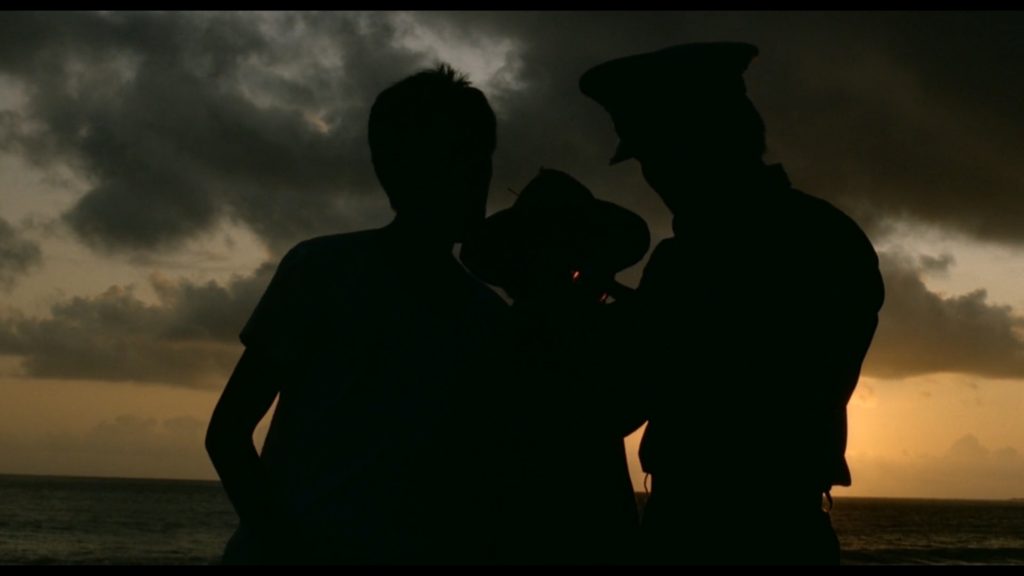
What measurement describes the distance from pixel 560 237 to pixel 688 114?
0.48 meters

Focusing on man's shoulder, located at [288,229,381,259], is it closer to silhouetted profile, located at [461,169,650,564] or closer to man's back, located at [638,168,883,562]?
silhouetted profile, located at [461,169,650,564]

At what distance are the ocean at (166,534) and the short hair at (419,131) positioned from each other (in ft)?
138

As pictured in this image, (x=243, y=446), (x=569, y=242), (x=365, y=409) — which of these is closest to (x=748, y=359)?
(x=569, y=242)

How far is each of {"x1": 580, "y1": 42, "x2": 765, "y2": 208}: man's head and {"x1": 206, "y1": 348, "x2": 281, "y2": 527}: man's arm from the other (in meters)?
1.17

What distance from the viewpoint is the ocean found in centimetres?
4547

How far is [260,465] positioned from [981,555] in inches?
2120

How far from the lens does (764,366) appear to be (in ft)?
8.06

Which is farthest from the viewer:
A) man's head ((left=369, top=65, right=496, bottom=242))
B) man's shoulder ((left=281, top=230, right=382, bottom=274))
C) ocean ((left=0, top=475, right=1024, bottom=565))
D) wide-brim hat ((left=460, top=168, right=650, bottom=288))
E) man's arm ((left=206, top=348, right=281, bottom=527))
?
ocean ((left=0, top=475, right=1024, bottom=565))

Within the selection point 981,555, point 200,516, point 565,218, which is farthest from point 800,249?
point 200,516

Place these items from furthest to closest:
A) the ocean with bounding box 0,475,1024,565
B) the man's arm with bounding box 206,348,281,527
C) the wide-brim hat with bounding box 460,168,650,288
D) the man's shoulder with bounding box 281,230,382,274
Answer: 1. the ocean with bounding box 0,475,1024,565
2. the wide-brim hat with bounding box 460,168,650,288
3. the man's shoulder with bounding box 281,230,382,274
4. the man's arm with bounding box 206,348,281,527

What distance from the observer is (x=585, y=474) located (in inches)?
97.3

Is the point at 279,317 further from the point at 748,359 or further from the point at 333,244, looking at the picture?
the point at 748,359

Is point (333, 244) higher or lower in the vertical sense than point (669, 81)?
lower

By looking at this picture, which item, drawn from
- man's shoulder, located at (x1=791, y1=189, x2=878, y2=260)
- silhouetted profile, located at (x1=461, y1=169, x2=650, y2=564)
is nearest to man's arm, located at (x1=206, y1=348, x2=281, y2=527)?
A: silhouetted profile, located at (x1=461, y1=169, x2=650, y2=564)
